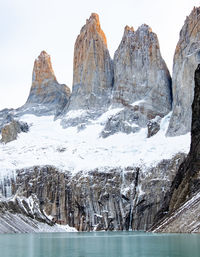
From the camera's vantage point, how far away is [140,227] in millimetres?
154750

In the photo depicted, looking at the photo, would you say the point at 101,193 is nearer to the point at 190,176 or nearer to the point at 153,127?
the point at 153,127

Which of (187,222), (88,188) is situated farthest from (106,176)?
(187,222)

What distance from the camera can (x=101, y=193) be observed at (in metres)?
167

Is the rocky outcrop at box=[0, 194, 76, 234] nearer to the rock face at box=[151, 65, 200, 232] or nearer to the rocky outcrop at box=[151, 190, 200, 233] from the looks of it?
the rock face at box=[151, 65, 200, 232]

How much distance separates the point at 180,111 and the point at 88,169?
139 feet

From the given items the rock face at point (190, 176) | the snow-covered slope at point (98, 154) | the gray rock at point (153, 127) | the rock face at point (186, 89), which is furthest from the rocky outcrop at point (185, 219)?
the gray rock at point (153, 127)

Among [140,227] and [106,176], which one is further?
[106,176]

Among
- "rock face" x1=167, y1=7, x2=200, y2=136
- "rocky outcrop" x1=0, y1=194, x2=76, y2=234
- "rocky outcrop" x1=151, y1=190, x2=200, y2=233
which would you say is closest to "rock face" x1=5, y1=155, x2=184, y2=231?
"rocky outcrop" x1=0, y1=194, x2=76, y2=234

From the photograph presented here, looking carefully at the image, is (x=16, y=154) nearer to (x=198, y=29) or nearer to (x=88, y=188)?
(x=88, y=188)

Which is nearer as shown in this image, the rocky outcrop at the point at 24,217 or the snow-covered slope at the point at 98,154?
the rocky outcrop at the point at 24,217

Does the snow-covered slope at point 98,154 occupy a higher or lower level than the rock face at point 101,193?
higher

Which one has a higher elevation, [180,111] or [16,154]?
[180,111]

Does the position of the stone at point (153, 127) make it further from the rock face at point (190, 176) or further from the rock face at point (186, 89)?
the rock face at point (190, 176)

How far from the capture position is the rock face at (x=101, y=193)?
158750 millimetres
